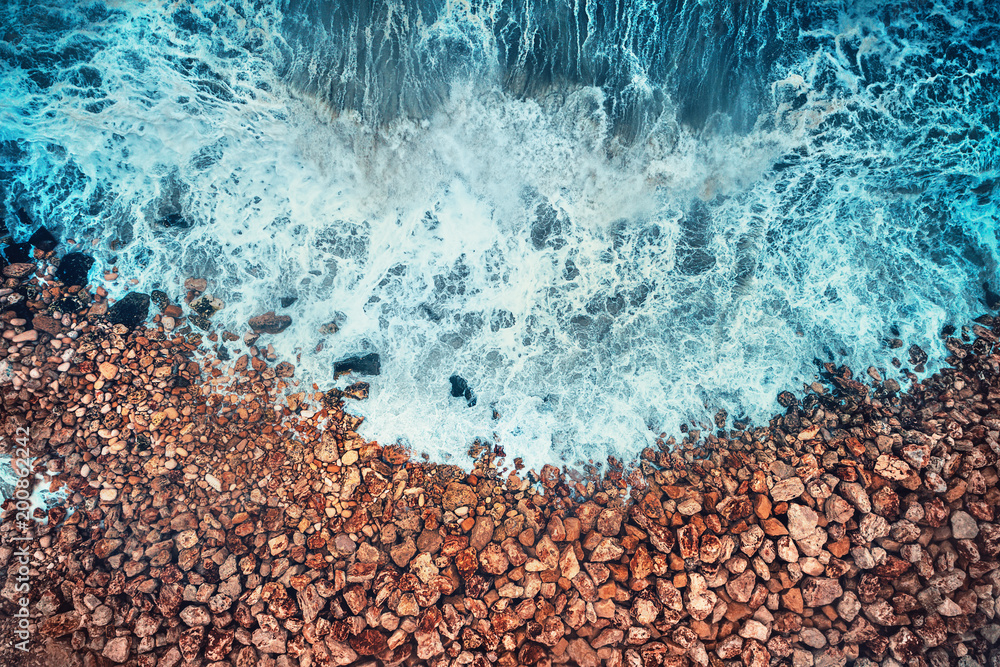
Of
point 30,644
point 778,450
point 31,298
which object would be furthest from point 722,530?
point 31,298

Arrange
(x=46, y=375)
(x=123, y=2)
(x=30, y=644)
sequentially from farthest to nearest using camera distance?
1. (x=123, y=2)
2. (x=46, y=375)
3. (x=30, y=644)

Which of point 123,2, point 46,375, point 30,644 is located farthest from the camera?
point 123,2

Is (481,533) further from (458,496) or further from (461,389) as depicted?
(461,389)

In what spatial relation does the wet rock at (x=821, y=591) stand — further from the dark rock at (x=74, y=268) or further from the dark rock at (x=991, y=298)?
the dark rock at (x=74, y=268)

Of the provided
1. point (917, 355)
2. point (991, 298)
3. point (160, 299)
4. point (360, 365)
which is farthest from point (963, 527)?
point (160, 299)

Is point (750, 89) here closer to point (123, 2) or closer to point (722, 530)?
point (722, 530)
